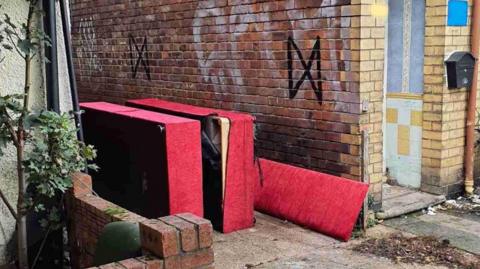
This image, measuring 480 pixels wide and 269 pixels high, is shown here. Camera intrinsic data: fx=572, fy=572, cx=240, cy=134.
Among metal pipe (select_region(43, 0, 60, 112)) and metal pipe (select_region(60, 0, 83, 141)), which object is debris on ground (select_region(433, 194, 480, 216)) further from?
metal pipe (select_region(43, 0, 60, 112))

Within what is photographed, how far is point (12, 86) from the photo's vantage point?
13.9 feet

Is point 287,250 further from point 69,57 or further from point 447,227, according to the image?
point 69,57

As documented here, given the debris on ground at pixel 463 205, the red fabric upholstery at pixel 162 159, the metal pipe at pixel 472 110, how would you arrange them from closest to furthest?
1. the red fabric upholstery at pixel 162 159
2. the debris on ground at pixel 463 205
3. the metal pipe at pixel 472 110

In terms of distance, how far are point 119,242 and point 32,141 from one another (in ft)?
4.37

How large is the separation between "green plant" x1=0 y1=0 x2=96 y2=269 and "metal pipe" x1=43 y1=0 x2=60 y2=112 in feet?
0.31

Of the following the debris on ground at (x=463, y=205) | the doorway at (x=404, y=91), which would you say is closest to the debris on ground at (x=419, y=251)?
the debris on ground at (x=463, y=205)

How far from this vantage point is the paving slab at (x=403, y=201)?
552 centimetres

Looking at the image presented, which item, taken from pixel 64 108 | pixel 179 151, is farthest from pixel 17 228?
pixel 179 151

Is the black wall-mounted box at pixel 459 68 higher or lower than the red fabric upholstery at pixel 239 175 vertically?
higher

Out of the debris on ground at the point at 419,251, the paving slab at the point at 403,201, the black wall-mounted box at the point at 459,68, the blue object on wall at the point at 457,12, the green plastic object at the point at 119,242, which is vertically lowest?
the debris on ground at the point at 419,251

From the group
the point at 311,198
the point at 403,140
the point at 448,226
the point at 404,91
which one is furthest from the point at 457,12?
the point at 311,198

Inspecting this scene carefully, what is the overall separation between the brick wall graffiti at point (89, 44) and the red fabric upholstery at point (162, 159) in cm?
425

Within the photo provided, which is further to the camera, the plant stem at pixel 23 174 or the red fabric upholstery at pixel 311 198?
the red fabric upholstery at pixel 311 198

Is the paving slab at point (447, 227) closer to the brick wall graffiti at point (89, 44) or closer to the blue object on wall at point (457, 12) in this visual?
the blue object on wall at point (457, 12)
